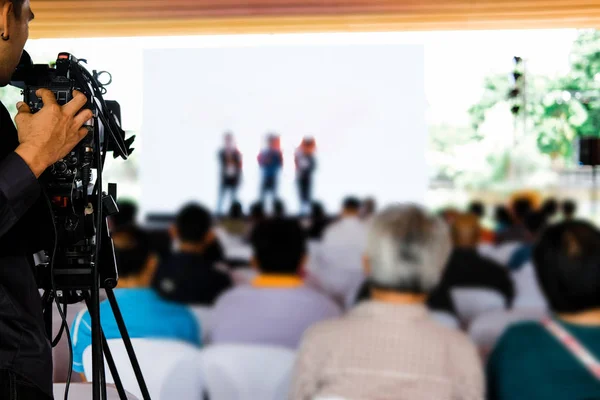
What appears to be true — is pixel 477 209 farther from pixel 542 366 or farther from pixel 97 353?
pixel 97 353

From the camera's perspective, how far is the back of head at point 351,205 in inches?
98.4

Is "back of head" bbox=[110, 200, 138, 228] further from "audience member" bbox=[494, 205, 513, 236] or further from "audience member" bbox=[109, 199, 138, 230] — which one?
"audience member" bbox=[494, 205, 513, 236]

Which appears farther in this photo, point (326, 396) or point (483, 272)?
point (483, 272)

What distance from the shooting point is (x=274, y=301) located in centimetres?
149

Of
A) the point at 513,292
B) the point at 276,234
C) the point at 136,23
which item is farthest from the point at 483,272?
the point at 136,23

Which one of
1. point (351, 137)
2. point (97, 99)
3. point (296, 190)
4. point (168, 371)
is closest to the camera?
point (97, 99)

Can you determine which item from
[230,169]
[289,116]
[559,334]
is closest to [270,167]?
[230,169]

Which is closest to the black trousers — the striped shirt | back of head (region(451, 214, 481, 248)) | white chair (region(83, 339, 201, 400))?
the striped shirt

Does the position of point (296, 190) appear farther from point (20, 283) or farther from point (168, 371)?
point (20, 283)

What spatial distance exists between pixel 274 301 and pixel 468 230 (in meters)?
0.77

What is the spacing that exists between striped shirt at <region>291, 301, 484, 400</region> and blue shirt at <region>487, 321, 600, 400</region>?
0.05 metres

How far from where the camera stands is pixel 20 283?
0.75 metres

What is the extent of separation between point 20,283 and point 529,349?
2.55 ft

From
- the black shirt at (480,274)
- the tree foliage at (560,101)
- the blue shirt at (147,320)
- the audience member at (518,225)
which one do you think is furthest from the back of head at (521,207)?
the blue shirt at (147,320)
